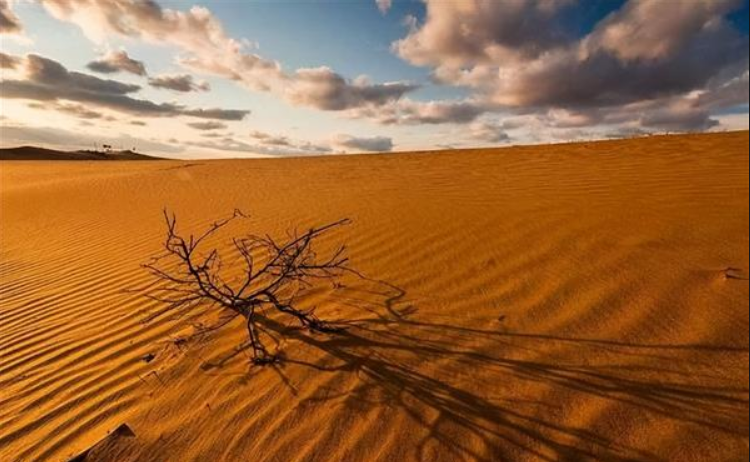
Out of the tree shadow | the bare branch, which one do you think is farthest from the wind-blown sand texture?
the bare branch

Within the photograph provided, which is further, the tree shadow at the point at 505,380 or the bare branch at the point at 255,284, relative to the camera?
the bare branch at the point at 255,284

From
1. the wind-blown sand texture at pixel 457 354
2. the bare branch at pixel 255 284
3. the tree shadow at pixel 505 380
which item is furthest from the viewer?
the bare branch at pixel 255 284

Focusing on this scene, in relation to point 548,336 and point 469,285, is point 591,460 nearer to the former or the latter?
point 548,336

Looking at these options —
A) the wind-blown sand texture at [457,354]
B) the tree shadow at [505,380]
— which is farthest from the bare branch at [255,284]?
the tree shadow at [505,380]

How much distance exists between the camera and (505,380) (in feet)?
8.09

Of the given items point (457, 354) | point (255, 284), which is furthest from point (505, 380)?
point (255, 284)

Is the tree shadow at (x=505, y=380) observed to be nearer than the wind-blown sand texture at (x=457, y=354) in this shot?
Yes

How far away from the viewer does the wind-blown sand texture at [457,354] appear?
2143 mm

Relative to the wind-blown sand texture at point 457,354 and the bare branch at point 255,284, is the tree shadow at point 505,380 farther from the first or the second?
the bare branch at point 255,284

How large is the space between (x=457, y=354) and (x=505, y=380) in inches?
14.2

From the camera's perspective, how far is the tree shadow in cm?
203

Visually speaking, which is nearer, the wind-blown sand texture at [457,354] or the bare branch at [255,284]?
the wind-blown sand texture at [457,354]

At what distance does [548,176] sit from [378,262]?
463 cm

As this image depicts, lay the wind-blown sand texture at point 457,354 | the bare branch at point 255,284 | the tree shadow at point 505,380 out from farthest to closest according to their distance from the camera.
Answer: the bare branch at point 255,284
the wind-blown sand texture at point 457,354
the tree shadow at point 505,380
